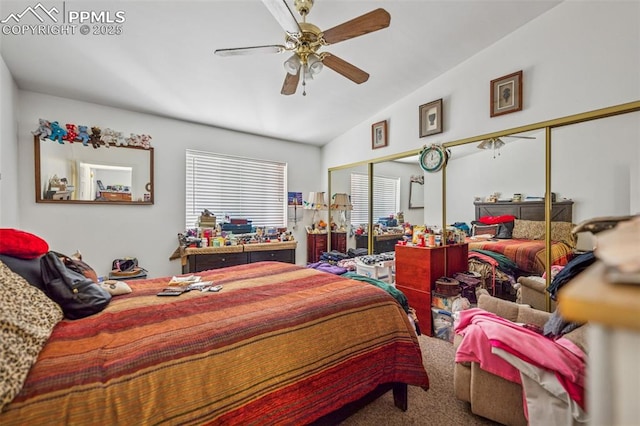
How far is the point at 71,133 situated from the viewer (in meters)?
2.96

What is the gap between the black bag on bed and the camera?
1.33 metres

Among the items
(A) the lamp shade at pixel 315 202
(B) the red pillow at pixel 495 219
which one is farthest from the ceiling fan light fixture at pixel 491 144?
(A) the lamp shade at pixel 315 202

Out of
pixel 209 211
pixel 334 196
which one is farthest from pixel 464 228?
pixel 209 211

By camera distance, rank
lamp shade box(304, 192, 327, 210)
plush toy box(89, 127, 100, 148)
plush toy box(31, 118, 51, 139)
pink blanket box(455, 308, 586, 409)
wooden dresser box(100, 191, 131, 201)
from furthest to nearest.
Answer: lamp shade box(304, 192, 327, 210), wooden dresser box(100, 191, 131, 201), plush toy box(89, 127, 100, 148), plush toy box(31, 118, 51, 139), pink blanket box(455, 308, 586, 409)

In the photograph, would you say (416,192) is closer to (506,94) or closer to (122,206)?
(506,94)

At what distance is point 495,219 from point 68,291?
11.4ft

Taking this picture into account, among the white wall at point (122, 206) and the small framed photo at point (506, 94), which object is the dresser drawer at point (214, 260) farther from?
the small framed photo at point (506, 94)

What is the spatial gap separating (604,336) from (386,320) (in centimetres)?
136

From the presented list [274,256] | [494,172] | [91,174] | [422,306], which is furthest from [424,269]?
[91,174]

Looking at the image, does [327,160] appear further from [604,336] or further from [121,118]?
[604,336]

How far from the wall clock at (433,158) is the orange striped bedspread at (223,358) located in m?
2.08

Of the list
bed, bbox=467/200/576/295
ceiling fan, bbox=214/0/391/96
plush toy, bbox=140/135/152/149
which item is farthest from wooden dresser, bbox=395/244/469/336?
plush toy, bbox=140/135/152/149

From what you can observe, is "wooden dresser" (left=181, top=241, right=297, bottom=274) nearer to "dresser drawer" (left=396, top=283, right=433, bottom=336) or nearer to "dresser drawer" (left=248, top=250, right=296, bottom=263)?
"dresser drawer" (left=248, top=250, right=296, bottom=263)

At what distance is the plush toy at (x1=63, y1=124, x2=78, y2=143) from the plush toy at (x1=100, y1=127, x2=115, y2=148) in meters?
0.23
